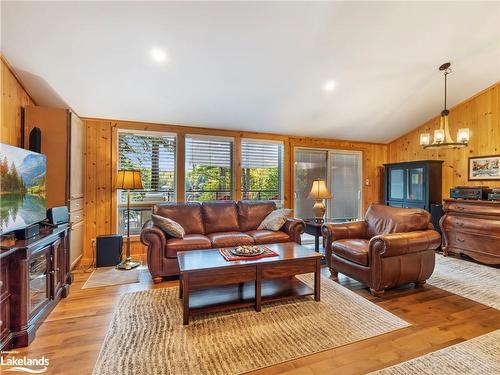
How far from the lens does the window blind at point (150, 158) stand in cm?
432

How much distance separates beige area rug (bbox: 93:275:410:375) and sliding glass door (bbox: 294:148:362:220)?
115 inches

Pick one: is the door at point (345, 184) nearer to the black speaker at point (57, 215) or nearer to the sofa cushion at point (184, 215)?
the sofa cushion at point (184, 215)

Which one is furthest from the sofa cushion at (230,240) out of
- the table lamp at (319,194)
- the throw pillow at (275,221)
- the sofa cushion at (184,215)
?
→ the table lamp at (319,194)

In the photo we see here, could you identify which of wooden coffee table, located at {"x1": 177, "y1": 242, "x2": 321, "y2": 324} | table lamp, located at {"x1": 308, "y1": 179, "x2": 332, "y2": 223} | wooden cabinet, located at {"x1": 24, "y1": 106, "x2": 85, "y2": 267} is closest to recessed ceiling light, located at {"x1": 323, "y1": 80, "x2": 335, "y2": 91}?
table lamp, located at {"x1": 308, "y1": 179, "x2": 332, "y2": 223}

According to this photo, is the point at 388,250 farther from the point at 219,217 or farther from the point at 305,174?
the point at 305,174

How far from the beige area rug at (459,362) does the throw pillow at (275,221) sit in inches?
91.3

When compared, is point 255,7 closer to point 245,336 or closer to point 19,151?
point 19,151

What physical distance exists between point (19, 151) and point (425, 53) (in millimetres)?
4666

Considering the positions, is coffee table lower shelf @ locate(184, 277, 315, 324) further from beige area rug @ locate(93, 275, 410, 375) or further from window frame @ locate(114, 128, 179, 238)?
window frame @ locate(114, 128, 179, 238)

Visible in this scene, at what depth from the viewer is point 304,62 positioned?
3270 millimetres

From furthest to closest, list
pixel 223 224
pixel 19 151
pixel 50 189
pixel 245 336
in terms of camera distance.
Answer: pixel 223 224
pixel 50 189
pixel 19 151
pixel 245 336

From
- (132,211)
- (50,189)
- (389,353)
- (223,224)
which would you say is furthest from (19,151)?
(389,353)

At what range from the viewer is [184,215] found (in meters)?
3.91

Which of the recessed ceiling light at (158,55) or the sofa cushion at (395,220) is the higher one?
the recessed ceiling light at (158,55)
